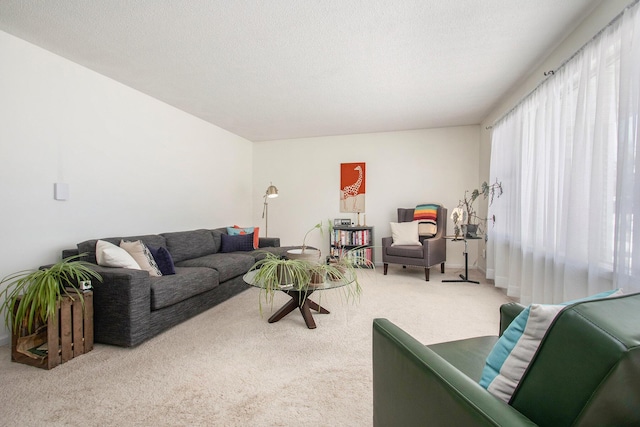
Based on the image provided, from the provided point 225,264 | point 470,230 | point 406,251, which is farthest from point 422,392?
point 470,230

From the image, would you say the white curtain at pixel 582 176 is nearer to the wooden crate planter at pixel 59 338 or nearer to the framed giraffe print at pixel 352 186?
the framed giraffe print at pixel 352 186

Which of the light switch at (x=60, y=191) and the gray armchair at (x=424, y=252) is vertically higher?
the light switch at (x=60, y=191)

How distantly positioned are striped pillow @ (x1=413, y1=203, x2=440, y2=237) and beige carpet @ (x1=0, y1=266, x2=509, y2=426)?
176 cm

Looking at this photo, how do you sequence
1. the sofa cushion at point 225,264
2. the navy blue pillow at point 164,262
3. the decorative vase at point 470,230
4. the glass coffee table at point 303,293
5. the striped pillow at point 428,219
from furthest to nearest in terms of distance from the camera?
the striped pillow at point 428,219 < the decorative vase at point 470,230 < the sofa cushion at point 225,264 < the navy blue pillow at point 164,262 < the glass coffee table at point 303,293

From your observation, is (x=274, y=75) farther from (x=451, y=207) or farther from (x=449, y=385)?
(x=451, y=207)

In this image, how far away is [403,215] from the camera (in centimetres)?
493

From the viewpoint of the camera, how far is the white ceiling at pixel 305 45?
204 cm

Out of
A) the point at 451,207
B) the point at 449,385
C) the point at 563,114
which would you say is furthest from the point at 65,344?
the point at 451,207

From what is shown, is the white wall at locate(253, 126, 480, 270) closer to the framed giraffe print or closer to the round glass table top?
the framed giraffe print

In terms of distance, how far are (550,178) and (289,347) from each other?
249cm

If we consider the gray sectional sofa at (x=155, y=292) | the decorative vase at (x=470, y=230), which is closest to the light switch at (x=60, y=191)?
the gray sectional sofa at (x=155, y=292)

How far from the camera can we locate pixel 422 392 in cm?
84

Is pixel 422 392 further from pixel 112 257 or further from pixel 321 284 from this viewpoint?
pixel 112 257

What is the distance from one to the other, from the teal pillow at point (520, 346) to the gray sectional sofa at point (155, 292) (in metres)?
2.31
